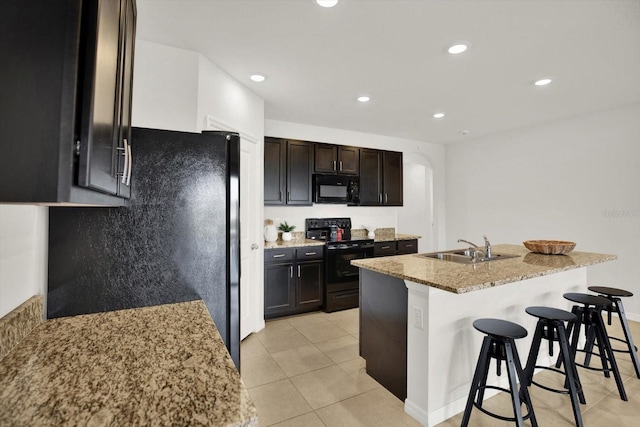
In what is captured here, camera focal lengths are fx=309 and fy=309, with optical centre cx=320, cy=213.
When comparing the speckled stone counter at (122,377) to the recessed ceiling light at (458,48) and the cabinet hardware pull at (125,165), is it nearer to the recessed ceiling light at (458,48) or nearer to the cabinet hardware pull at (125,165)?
the cabinet hardware pull at (125,165)

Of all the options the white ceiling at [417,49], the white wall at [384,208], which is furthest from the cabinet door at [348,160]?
the white ceiling at [417,49]

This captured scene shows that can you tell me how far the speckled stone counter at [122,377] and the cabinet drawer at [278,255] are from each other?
256 cm

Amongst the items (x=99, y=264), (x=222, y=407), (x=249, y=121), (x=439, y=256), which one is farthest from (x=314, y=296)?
(x=222, y=407)

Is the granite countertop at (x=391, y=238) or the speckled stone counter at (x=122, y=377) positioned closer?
the speckled stone counter at (x=122, y=377)

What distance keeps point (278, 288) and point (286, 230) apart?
0.87 metres

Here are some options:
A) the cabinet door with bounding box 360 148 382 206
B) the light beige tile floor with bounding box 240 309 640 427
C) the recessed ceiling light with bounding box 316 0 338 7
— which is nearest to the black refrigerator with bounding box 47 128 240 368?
the light beige tile floor with bounding box 240 309 640 427

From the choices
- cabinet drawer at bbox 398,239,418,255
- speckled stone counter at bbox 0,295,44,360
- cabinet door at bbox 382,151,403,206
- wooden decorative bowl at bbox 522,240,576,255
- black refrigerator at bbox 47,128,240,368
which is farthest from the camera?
cabinet door at bbox 382,151,403,206

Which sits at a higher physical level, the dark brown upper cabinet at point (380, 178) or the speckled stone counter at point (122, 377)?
the dark brown upper cabinet at point (380, 178)

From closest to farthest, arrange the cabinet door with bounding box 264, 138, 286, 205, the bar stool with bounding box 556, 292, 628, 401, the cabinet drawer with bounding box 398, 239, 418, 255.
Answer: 1. the bar stool with bounding box 556, 292, 628, 401
2. the cabinet door with bounding box 264, 138, 286, 205
3. the cabinet drawer with bounding box 398, 239, 418, 255

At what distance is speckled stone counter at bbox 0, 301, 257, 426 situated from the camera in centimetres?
64

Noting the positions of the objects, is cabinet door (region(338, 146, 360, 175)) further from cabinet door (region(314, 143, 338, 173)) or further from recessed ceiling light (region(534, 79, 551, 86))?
recessed ceiling light (region(534, 79, 551, 86))

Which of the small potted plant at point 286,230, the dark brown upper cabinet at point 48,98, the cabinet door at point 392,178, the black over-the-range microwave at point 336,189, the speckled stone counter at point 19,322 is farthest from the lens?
the cabinet door at point 392,178

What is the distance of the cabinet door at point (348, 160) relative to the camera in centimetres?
475

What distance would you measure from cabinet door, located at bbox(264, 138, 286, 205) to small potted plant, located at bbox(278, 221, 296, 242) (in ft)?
1.20
